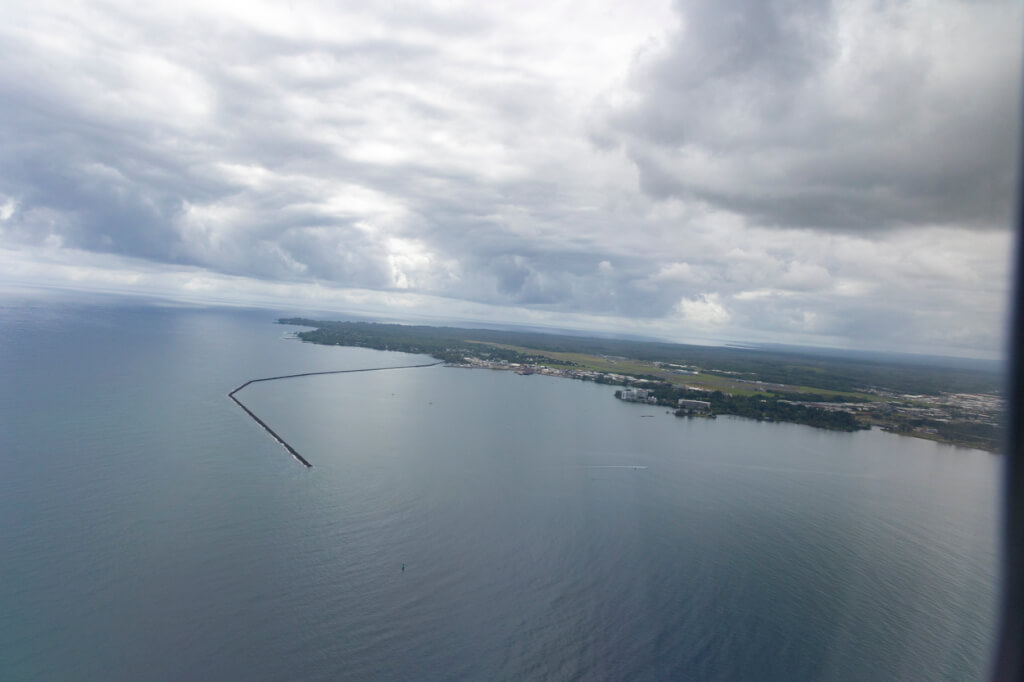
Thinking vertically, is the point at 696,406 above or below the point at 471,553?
above

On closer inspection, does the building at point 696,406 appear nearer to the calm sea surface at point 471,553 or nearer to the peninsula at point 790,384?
the peninsula at point 790,384

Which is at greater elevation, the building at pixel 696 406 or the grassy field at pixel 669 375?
the grassy field at pixel 669 375

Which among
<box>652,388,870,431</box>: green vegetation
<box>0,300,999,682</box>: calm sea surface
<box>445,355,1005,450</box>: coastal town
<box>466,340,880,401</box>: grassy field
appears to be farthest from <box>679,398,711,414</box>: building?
<box>0,300,999,682</box>: calm sea surface

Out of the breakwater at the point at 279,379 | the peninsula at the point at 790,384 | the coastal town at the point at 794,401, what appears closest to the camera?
the peninsula at the point at 790,384

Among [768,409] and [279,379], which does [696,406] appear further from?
[279,379]

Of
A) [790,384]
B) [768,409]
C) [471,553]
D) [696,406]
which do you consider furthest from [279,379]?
[790,384]

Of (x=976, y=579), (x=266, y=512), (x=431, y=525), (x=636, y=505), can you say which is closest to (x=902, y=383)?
(x=976, y=579)

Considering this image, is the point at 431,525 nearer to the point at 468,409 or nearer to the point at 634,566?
the point at 634,566

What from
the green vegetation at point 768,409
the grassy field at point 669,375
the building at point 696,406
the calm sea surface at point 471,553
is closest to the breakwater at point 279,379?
the calm sea surface at point 471,553
